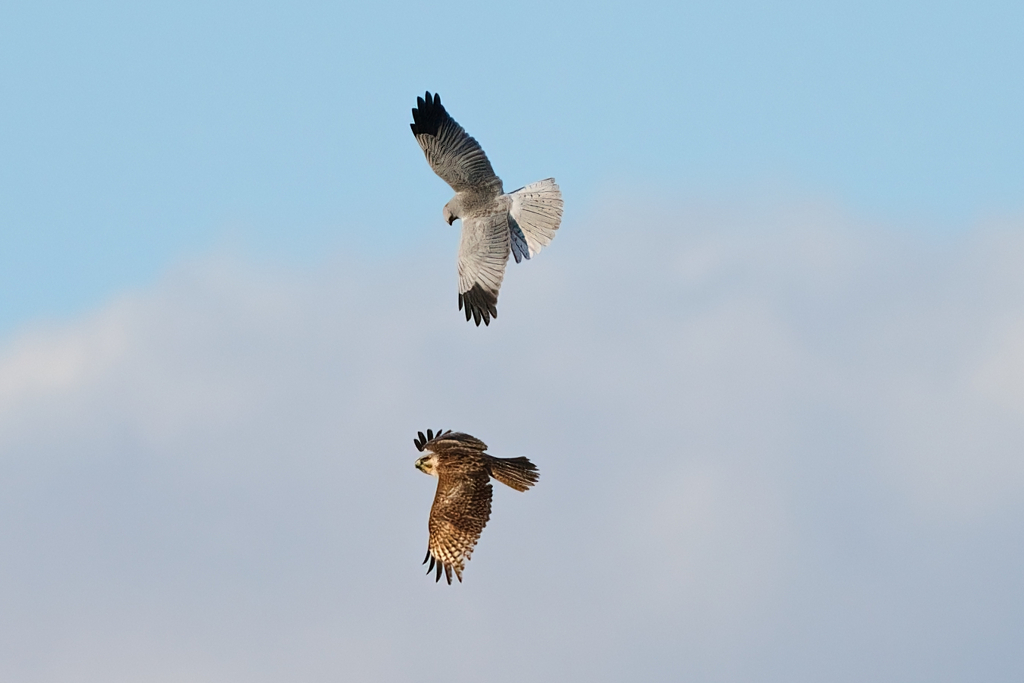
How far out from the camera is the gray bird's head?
1927 centimetres

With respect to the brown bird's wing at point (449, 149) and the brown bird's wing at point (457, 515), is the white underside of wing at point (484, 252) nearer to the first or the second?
the brown bird's wing at point (449, 149)

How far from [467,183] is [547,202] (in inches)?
50.8

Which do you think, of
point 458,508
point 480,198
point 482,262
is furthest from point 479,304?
point 458,508

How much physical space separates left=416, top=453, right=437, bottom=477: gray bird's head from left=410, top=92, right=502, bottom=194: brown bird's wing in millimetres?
5250

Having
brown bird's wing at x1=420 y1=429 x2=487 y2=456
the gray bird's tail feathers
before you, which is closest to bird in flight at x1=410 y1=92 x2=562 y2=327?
the gray bird's tail feathers

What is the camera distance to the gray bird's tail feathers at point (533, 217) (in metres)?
23.5

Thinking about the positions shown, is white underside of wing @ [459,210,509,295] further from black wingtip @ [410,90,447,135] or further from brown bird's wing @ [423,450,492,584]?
brown bird's wing @ [423,450,492,584]

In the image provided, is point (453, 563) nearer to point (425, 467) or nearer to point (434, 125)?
point (425, 467)

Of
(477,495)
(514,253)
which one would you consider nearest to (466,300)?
(514,253)

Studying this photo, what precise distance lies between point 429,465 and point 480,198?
16.9 ft

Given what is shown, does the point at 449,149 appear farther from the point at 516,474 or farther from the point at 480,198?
the point at 516,474

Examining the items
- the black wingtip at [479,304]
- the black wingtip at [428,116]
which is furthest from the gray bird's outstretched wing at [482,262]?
the black wingtip at [428,116]

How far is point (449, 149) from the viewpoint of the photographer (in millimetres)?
23641

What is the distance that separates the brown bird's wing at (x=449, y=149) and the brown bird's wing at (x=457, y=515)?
558 cm
